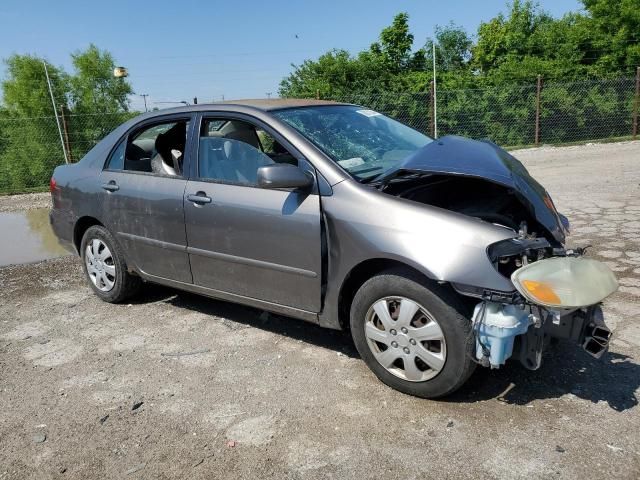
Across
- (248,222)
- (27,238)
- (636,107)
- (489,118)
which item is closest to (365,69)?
(489,118)

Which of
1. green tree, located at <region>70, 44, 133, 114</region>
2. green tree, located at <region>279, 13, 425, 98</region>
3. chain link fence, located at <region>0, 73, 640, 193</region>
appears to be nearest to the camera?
chain link fence, located at <region>0, 73, 640, 193</region>

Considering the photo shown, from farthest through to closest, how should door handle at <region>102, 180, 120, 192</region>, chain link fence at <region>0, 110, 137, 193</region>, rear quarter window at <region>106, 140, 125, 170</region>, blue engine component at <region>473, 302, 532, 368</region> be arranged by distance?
chain link fence at <region>0, 110, 137, 193</region> < rear quarter window at <region>106, 140, 125, 170</region> < door handle at <region>102, 180, 120, 192</region> < blue engine component at <region>473, 302, 532, 368</region>

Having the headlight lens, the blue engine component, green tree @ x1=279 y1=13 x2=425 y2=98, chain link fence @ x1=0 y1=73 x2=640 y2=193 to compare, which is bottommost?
the blue engine component

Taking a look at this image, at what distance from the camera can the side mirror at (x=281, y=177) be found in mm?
3223

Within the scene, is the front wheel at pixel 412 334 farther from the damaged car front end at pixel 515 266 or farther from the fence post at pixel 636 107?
the fence post at pixel 636 107

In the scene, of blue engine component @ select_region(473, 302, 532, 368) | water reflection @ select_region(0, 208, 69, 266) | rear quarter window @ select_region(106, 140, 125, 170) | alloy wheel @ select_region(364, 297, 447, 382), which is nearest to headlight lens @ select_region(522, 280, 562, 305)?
blue engine component @ select_region(473, 302, 532, 368)

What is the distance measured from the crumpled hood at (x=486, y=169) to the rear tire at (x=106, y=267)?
8.41ft

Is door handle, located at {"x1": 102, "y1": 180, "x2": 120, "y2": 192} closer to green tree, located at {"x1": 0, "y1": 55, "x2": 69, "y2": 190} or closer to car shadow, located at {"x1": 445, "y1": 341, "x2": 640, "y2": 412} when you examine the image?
car shadow, located at {"x1": 445, "y1": 341, "x2": 640, "y2": 412}

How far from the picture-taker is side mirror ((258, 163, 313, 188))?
322 centimetres

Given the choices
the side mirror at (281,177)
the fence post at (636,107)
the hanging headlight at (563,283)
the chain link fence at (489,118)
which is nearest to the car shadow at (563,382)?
the hanging headlight at (563,283)

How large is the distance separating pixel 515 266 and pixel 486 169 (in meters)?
0.59

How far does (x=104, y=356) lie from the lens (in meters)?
3.90

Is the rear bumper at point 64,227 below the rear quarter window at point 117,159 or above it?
below

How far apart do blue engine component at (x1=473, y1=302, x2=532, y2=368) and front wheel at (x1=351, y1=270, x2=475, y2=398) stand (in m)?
0.08
